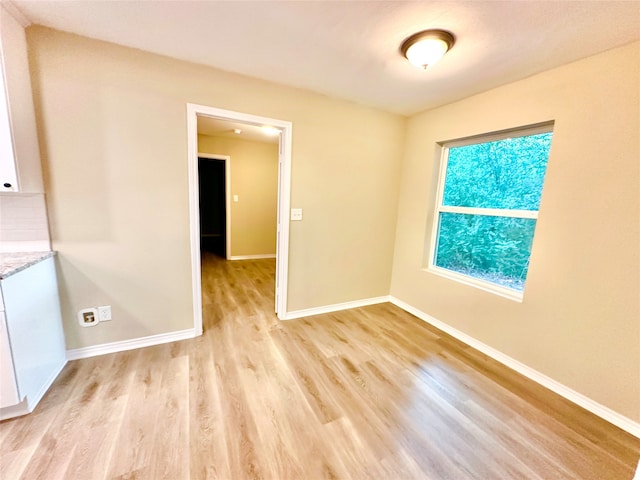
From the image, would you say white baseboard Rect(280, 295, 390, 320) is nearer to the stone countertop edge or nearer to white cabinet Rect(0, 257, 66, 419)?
white cabinet Rect(0, 257, 66, 419)

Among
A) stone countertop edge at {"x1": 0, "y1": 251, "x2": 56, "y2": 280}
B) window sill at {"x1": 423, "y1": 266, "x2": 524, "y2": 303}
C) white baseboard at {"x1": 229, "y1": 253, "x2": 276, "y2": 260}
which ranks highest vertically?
stone countertop edge at {"x1": 0, "y1": 251, "x2": 56, "y2": 280}

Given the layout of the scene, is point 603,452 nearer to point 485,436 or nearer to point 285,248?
point 485,436

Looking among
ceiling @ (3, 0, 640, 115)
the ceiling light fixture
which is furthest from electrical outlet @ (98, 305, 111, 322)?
the ceiling light fixture

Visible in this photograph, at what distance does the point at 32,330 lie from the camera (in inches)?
60.5

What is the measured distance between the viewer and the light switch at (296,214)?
2586 millimetres

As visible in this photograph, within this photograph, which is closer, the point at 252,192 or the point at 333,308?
the point at 333,308

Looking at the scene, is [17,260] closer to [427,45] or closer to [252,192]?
[427,45]

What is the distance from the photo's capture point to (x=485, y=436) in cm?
148

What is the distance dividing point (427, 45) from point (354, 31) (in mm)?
453

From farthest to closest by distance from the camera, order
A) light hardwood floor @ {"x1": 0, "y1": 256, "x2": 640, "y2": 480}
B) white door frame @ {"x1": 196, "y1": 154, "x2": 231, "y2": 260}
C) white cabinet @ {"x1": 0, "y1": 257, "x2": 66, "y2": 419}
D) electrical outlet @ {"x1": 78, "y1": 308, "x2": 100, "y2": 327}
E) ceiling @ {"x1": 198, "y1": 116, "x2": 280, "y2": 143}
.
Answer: white door frame @ {"x1": 196, "y1": 154, "x2": 231, "y2": 260} < ceiling @ {"x1": 198, "y1": 116, "x2": 280, "y2": 143} < electrical outlet @ {"x1": 78, "y1": 308, "x2": 100, "y2": 327} < white cabinet @ {"x1": 0, "y1": 257, "x2": 66, "y2": 419} < light hardwood floor @ {"x1": 0, "y1": 256, "x2": 640, "y2": 480}

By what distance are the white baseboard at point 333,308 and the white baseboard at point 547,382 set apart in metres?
0.61

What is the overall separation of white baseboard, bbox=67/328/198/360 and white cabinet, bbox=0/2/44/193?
1234mm

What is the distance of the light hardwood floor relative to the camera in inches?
49.8

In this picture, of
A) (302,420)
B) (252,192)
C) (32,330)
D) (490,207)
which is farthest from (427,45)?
(252,192)
